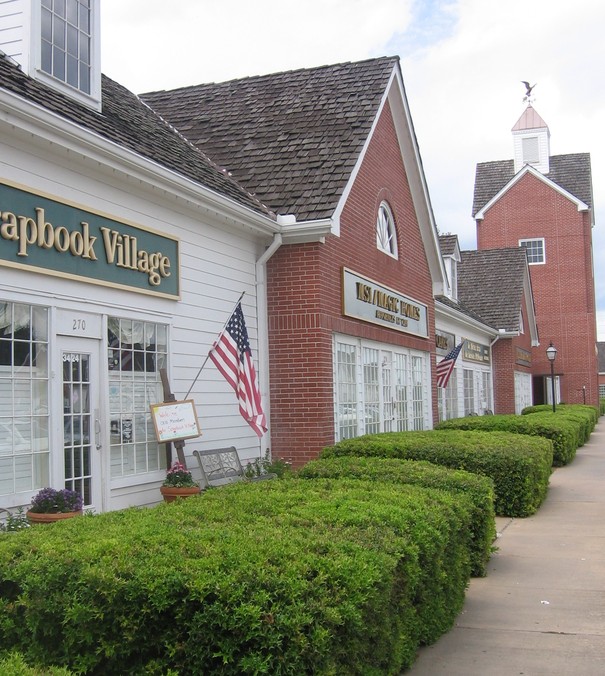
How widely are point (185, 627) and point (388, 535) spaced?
1.49m

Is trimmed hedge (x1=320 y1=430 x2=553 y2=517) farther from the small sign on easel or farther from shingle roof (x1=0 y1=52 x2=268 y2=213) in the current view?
shingle roof (x1=0 y1=52 x2=268 y2=213)

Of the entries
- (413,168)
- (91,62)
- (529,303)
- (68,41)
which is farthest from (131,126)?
(529,303)

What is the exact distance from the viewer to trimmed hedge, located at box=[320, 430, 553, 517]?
10.2 metres

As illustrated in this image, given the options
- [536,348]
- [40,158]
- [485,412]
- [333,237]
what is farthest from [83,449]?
[536,348]

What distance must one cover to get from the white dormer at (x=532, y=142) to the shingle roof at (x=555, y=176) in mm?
581

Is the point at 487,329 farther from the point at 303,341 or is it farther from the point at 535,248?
the point at 303,341

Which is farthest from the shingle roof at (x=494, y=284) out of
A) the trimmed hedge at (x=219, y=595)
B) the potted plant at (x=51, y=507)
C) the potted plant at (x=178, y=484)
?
the trimmed hedge at (x=219, y=595)

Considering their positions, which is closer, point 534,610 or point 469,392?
point 534,610

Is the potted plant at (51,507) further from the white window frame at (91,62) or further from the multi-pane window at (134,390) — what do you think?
the white window frame at (91,62)

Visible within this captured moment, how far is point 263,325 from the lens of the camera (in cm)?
1175

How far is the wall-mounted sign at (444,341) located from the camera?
72.6 feet

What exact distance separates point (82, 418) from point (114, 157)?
2.70 meters

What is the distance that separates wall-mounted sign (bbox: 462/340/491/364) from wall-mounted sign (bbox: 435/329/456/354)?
1606mm

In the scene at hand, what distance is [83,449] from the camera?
8172mm
